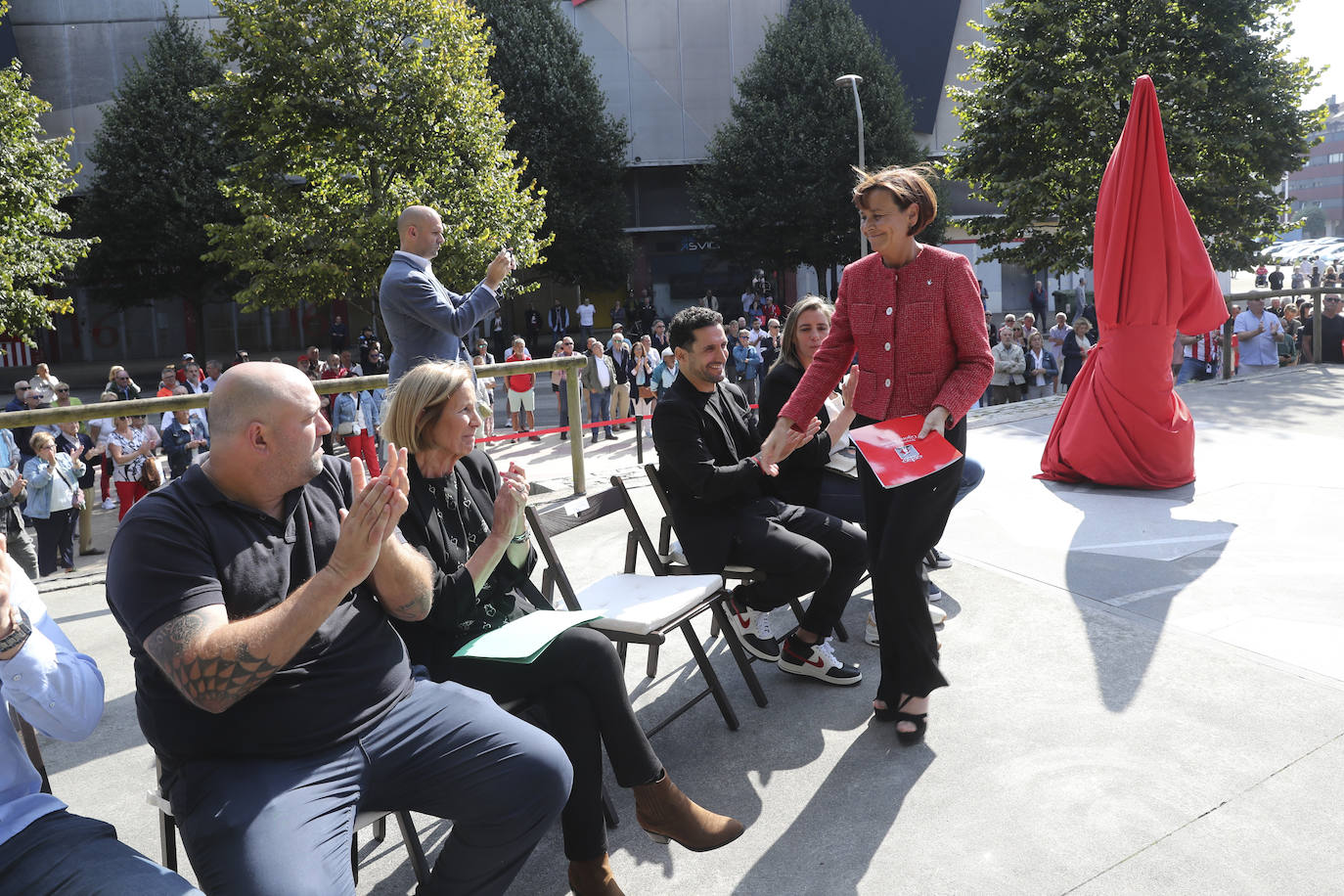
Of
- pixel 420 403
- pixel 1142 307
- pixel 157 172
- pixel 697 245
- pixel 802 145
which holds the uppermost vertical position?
pixel 802 145

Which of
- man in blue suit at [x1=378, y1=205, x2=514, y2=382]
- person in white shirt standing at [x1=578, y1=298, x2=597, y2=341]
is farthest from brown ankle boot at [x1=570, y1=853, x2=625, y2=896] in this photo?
person in white shirt standing at [x1=578, y1=298, x2=597, y2=341]

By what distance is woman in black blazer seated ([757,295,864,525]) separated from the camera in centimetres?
462

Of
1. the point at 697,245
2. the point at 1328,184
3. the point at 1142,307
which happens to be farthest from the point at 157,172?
the point at 1328,184

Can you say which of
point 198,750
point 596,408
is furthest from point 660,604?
point 596,408

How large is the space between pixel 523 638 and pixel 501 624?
275 mm

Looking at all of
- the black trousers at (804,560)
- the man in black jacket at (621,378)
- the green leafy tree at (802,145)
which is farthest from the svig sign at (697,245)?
the black trousers at (804,560)

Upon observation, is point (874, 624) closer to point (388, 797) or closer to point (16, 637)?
point (388, 797)

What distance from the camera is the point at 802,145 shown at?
29.5 metres

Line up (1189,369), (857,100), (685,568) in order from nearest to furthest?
(685,568) → (1189,369) → (857,100)

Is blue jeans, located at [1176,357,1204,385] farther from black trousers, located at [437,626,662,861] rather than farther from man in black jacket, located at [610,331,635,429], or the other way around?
black trousers, located at [437,626,662,861]

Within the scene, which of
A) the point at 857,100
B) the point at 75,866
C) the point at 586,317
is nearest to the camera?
the point at 75,866

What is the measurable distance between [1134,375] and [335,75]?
54.0 feet

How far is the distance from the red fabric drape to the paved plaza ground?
97 centimetres

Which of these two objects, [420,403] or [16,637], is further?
[420,403]
